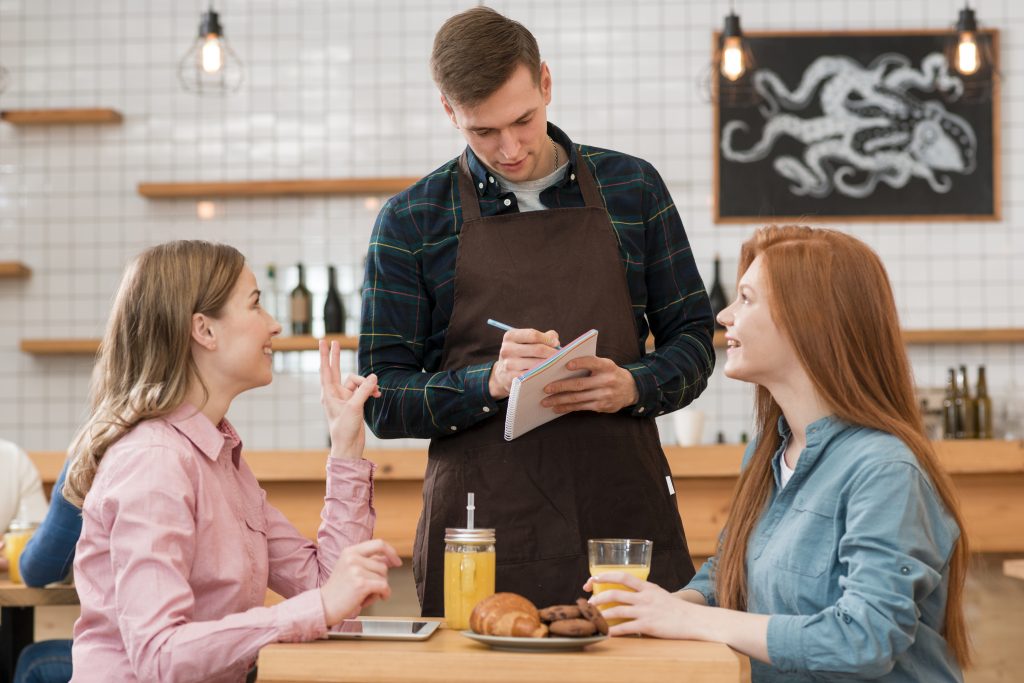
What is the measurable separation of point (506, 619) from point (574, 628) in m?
0.08

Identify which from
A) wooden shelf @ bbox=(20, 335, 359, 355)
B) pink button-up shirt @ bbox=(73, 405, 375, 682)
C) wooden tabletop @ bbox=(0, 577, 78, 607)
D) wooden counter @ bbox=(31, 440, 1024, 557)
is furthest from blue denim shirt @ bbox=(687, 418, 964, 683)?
wooden shelf @ bbox=(20, 335, 359, 355)

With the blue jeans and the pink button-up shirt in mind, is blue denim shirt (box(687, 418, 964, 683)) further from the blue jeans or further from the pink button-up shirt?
the blue jeans

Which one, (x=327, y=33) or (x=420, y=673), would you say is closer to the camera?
(x=420, y=673)

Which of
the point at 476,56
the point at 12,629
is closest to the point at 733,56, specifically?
the point at 476,56

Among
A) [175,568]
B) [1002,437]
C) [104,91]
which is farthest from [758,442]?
[104,91]

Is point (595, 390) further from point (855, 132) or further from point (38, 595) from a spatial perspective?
point (855, 132)

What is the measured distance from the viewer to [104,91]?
5344 millimetres

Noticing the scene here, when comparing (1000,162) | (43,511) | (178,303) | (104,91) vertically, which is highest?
(104,91)

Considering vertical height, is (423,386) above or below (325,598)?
above

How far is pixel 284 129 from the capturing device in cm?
529

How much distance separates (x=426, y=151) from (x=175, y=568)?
390 cm

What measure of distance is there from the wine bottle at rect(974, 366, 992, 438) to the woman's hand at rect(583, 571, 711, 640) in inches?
144

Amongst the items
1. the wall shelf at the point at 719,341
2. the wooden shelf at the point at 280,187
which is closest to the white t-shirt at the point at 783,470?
the wall shelf at the point at 719,341

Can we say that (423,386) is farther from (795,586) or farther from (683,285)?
(795,586)
